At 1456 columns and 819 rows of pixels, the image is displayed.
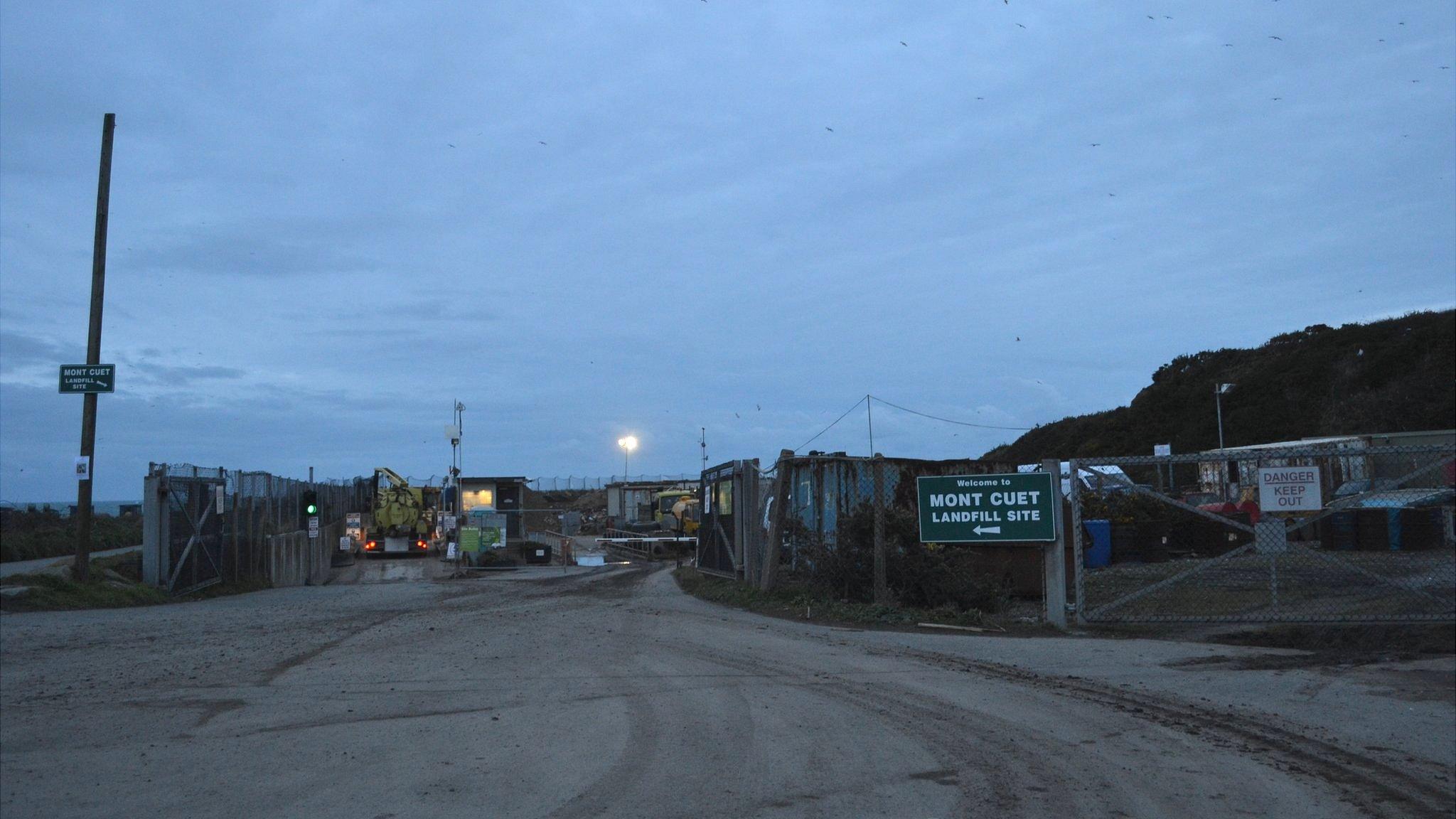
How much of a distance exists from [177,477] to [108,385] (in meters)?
2.26

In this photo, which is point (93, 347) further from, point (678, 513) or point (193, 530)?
point (678, 513)

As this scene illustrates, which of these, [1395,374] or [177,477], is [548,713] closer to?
[177,477]

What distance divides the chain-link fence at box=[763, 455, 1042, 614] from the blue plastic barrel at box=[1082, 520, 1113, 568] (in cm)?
189

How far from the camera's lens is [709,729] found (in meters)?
7.98

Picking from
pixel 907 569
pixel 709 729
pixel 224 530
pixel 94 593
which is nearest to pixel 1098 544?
pixel 907 569

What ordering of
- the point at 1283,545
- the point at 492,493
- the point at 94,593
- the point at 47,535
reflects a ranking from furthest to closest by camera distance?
the point at 492,493, the point at 47,535, the point at 94,593, the point at 1283,545

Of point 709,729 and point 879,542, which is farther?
point 879,542

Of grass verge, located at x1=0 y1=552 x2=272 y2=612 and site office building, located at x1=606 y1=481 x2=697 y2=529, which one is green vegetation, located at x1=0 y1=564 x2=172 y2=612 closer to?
grass verge, located at x1=0 y1=552 x2=272 y2=612

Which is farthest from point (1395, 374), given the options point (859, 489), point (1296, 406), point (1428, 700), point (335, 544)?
point (335, 544)

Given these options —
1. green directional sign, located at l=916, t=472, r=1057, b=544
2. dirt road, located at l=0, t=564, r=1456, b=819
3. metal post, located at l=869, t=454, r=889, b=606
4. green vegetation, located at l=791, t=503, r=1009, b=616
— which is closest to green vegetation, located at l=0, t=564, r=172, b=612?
dirt road, located at l=0, t=564, r=1456, b=819

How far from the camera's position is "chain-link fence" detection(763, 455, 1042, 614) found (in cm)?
1550

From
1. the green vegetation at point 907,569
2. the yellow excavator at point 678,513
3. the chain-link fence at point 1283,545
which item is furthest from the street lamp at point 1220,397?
the green vegetation at point 907,569

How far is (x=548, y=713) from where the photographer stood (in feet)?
28.1

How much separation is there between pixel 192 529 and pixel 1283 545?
2018cm
